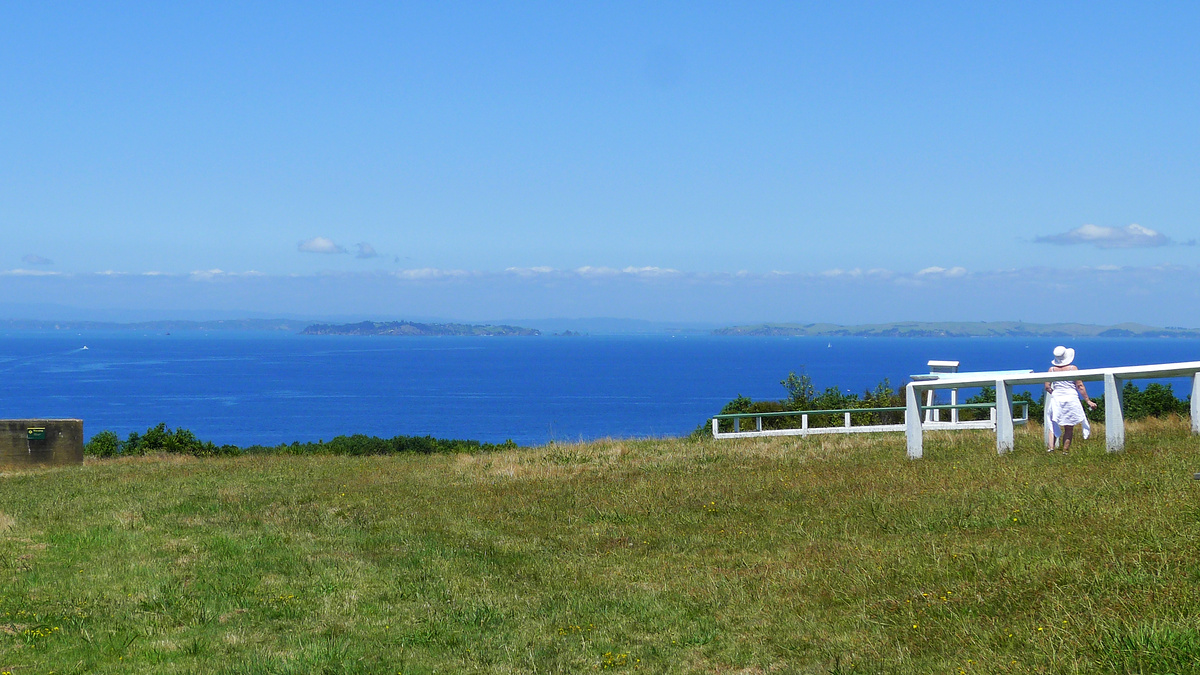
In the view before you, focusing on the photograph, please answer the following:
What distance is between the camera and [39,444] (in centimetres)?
2916

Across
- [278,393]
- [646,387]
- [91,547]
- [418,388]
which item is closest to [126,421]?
[278,393]

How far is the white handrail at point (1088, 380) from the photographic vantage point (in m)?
12.3

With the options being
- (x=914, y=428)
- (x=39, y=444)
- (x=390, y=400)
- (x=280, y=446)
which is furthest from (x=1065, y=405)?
(x=390, y=400)

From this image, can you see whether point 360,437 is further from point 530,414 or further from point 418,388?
point 418,388

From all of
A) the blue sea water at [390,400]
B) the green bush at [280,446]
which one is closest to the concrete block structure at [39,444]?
the green bush at [280,446]

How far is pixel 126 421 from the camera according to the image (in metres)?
105

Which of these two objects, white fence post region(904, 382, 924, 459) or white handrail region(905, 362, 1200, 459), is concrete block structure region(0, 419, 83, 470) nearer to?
white fence post region(904, 382, 924, 459)

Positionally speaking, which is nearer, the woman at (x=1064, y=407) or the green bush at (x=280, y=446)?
the woman at (x=1064, y=407)

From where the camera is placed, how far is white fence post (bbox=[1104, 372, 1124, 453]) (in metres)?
12.2

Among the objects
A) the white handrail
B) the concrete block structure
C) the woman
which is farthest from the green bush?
the woman

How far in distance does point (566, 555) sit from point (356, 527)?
393 cm

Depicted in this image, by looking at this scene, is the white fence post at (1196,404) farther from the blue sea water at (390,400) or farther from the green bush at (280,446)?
the blue sea water at (390,400)

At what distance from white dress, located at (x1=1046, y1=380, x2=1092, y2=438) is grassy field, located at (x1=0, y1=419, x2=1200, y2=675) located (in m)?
0.46

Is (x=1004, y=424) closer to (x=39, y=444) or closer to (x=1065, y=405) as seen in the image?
(x=1065, y=405)
